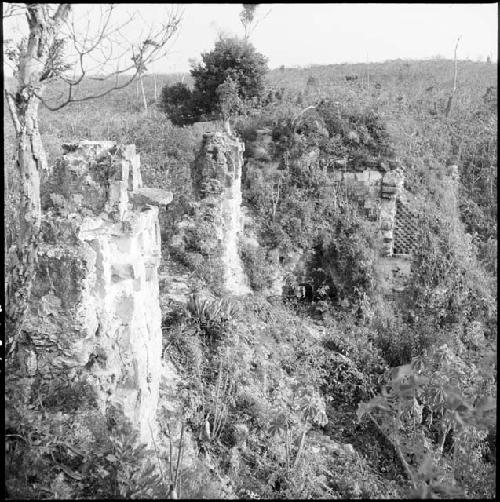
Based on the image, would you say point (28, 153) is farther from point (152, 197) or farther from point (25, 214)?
point (152, 197)

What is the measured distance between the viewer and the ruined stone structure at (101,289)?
150 inches

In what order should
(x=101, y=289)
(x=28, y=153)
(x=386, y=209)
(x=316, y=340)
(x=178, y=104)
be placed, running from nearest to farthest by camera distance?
(x=28, y=153) < (x=101, y=289) < (x=316, y=340) < (x=386, y=209) < (x=178, y=104)

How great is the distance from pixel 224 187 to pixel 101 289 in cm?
511

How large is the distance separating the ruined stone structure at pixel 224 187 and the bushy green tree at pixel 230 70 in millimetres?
5040

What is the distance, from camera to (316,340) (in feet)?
27.7

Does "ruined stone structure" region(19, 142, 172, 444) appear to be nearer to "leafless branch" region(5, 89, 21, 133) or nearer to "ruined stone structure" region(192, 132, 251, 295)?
"leafless branch" region(5, 89, 21, 133)

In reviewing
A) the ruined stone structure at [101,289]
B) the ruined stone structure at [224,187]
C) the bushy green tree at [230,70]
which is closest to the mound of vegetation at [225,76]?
the bushy green tree at [230,70]

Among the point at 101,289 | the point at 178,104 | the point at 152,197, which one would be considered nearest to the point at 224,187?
the point at 152,197

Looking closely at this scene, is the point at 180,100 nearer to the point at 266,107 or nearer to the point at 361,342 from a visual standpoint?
the point at 266,107

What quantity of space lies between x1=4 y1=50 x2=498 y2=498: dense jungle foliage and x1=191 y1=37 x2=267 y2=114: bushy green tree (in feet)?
2.01

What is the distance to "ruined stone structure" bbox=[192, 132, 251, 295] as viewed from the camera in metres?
8.76

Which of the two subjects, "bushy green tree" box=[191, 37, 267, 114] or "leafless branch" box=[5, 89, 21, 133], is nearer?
"leafless branch" box=[5, 89, 21, 133]

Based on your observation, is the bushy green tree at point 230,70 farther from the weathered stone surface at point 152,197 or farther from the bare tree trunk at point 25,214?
the bare tree trunk at point 25,214

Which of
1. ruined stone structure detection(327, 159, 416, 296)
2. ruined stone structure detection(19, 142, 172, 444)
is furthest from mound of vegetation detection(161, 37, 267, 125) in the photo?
ruined stone structure detection(19, 142, 172, 444)
